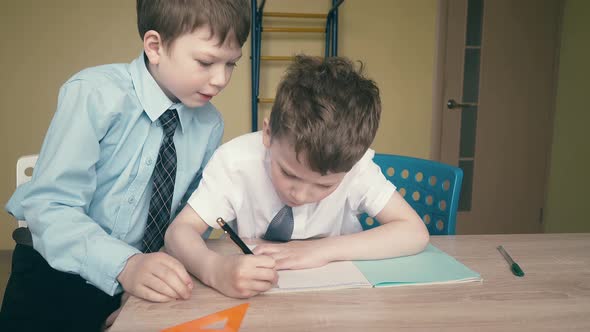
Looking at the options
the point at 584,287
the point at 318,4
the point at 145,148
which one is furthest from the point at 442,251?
the point at 318,4

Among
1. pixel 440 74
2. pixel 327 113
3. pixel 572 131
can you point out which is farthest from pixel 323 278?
pixel 572 131

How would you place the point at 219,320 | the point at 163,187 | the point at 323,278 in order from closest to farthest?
the point at 219,320
the point at 323,278
the point at 163,187

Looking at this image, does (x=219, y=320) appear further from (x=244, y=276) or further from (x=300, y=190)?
(x=300, y=190)

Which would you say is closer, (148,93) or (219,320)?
(219,320)

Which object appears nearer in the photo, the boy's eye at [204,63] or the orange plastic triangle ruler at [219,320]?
the orange plastic triangle ruler at [219,320]

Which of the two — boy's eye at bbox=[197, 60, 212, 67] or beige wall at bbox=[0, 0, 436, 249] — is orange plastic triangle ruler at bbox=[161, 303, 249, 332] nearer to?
boy's eye at bbox=[197, 60, 212, 67]

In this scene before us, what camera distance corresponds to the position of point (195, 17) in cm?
97

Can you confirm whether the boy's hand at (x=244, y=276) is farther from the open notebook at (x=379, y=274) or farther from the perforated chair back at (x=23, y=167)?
the perforated chair back at (x=23, y=167)

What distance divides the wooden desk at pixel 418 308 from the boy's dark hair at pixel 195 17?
0.55m

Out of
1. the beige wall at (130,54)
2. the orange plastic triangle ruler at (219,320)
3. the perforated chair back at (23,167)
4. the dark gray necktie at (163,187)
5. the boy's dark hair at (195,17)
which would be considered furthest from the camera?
the beige wall at (130,54)

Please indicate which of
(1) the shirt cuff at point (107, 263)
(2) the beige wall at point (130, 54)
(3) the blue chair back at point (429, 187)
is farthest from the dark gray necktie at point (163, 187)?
(2) the beige wall at point (130, 54)

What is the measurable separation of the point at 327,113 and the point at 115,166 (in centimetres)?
52

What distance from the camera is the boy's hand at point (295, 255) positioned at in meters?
0.81

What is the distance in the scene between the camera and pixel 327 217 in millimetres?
1100
